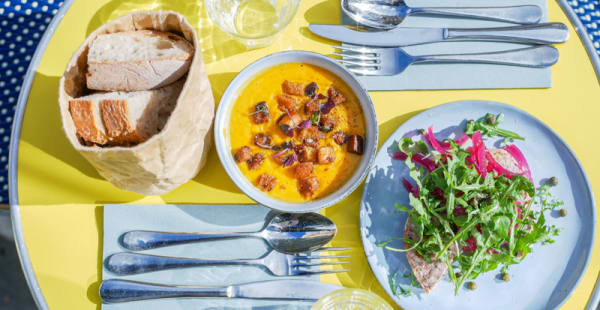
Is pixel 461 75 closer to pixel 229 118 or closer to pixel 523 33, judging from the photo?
pixel 523 33

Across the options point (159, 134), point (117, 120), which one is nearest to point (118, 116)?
point (117, 120)

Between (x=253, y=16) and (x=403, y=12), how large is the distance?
1.94 ft

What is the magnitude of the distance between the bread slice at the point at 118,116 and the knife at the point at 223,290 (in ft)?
1.79

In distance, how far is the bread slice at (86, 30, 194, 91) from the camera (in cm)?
130

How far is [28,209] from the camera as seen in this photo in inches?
61.6

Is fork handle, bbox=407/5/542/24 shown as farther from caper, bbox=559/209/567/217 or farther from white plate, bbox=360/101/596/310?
caper, bbox=559/209/567/217

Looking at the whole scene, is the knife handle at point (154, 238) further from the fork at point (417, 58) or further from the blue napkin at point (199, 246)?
the fork at point (417, 58)

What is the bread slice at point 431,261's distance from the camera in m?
1.51

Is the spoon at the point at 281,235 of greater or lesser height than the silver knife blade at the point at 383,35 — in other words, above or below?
below

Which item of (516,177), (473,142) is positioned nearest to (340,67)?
(473,142)

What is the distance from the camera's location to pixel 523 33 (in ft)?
5.44

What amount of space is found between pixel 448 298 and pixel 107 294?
1.20 m

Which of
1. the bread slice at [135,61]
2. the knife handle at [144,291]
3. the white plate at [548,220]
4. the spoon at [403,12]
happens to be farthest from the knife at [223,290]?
the spoon at [403,12]

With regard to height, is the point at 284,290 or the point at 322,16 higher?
the point at 322,16
